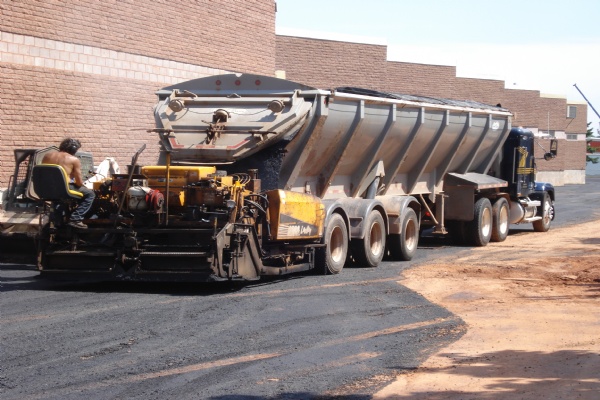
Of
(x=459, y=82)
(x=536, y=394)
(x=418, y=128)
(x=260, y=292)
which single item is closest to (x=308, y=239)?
(x=260, y=292)

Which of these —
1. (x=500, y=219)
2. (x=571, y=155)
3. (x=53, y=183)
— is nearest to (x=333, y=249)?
(x=53, y=183)

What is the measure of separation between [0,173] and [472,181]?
9.94m

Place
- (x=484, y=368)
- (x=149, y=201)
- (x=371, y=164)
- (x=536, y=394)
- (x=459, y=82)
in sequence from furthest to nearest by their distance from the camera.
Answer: (x=459, y=82) < (x=371, y=164) < (x=149, y=201) < (x=484, y=368) < (x=536, y=394)

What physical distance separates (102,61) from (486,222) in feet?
31.0

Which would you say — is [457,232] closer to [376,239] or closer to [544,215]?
[544,215]

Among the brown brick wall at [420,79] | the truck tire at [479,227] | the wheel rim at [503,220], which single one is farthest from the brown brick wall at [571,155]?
the truck tire at [479,227]

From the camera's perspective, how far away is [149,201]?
491 inches

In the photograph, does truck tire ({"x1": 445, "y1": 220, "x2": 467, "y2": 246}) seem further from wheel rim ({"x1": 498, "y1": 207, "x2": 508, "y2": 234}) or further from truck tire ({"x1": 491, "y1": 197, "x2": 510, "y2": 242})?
wheel rim ({"x1": 498, "y1": 207, "x2": 508, "y2": 234})

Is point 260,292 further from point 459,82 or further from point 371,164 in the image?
point 459,82

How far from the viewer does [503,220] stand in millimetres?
22875

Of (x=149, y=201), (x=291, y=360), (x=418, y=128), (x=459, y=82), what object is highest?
(x=459, y=82)

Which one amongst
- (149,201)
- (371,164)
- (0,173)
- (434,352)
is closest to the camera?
(434,352)

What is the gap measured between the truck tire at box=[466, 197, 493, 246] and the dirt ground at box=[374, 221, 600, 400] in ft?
5.57

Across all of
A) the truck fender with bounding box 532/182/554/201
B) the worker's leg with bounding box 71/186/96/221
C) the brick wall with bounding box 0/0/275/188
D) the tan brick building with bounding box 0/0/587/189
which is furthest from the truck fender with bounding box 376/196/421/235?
the truck fender with bounding box 532/182/554/201
